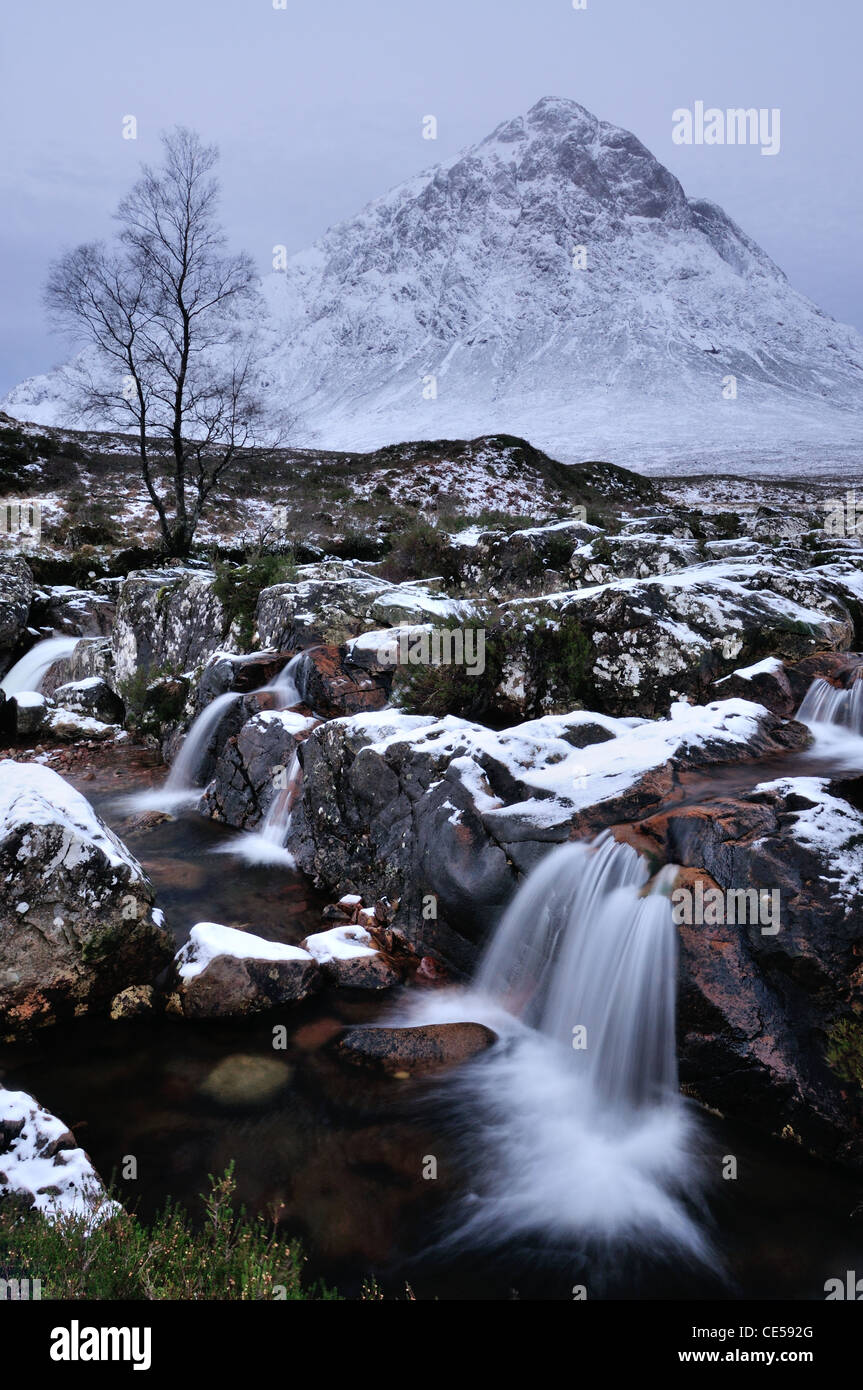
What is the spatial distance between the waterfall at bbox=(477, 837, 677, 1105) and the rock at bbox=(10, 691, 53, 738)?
11825 millimetres

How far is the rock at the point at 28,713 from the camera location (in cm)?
1432

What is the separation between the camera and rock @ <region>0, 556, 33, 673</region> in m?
16.4

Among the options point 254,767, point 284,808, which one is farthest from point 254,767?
point 284,808

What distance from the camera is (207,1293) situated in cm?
309

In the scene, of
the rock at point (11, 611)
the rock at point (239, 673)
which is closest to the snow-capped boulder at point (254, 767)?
the rock at point (239, 673)

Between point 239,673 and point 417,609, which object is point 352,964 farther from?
point 417,609

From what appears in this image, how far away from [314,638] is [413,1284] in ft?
30.0

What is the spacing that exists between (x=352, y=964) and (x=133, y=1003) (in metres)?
1.91

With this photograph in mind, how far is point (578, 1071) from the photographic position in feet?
18.3

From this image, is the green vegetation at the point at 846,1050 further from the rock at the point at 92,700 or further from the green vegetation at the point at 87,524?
the green vegetation at the point at 87,524

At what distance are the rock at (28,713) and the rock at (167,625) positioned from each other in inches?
62.7

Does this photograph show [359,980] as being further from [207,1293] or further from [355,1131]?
[207,1293]

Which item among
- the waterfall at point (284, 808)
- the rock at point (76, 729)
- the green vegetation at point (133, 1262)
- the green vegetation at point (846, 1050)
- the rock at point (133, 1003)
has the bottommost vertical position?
the rock at point (133, 1003)

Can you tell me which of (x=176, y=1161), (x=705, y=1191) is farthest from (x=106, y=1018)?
(x=705, y=1191)
